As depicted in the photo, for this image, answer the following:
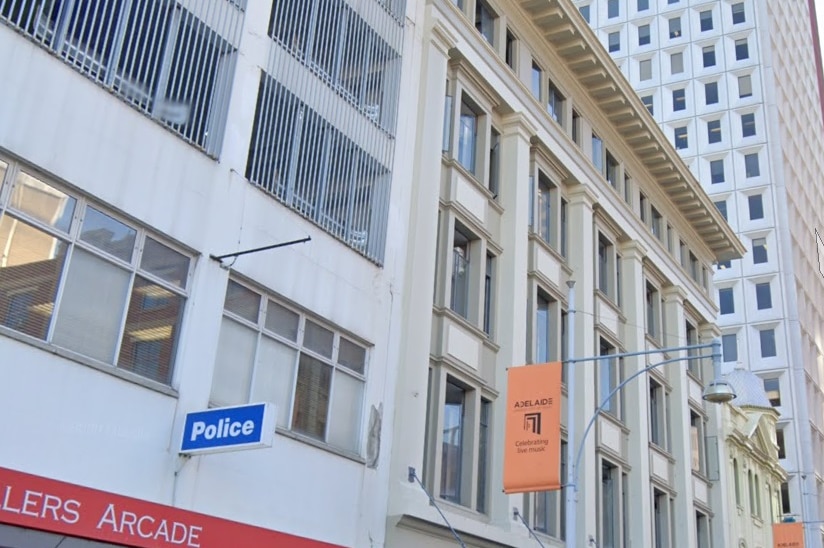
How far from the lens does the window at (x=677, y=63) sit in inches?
2675

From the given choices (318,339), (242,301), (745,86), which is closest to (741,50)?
(745,86)

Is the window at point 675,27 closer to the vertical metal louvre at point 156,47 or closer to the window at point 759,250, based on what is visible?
the window at point 759,250

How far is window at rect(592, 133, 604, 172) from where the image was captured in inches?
1209

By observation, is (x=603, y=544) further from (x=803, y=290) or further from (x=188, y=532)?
(x=803, y=290)

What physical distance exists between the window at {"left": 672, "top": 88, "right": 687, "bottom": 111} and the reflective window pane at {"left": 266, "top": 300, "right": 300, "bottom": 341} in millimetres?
56021

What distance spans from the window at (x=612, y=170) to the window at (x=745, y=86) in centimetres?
3708

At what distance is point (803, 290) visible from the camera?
2424 inches

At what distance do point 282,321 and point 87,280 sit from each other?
4085 millimetres

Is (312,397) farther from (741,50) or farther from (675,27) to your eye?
(675,27)

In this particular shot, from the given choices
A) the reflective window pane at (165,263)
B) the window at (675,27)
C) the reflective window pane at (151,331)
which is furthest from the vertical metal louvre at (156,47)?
the window at (675,27)

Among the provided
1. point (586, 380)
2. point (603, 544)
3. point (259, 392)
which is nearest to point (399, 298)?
point (259, 392)

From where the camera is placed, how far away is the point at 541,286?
82.1ft

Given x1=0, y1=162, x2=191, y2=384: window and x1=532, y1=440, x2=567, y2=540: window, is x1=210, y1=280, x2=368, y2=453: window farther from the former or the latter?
x1=532, y1=440, x2=567, y2=540: window

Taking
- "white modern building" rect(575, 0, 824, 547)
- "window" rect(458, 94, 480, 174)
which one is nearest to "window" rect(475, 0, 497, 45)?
"window" rect(458, 94, 480, 174)
